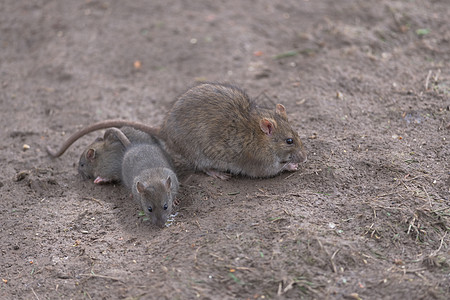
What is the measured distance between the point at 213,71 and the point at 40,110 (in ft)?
10.1

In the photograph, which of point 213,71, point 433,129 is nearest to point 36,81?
point 213,71

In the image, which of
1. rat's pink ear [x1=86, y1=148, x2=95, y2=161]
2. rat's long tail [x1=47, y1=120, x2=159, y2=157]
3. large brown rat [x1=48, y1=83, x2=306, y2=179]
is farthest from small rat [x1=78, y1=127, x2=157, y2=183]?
large brown rat [x1=48, y1=83, x2=306, y2=179]

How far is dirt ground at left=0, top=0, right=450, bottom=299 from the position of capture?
491 cm

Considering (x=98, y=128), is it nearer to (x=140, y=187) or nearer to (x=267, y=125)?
(x=140, y=187)

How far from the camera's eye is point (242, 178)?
21.7ft

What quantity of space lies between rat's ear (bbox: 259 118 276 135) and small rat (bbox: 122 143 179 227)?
4.28 feet

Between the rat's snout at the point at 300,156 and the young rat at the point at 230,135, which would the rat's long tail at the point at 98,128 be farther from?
the rat's snout at the point at 300,156

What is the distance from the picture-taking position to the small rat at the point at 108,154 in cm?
723

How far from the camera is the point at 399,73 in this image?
8.05m

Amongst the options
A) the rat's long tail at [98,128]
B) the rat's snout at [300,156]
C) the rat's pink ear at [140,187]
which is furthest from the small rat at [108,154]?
the rat's snout at [300,156]

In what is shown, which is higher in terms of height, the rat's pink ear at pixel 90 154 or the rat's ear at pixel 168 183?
the rat's ear at pixel 168 183

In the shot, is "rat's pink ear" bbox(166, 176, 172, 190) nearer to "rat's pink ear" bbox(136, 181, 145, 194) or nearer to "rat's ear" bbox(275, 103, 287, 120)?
"rat's pink ear" bbox(136, 181, 145, 194)

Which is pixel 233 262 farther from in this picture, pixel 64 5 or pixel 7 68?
pixel 64 5

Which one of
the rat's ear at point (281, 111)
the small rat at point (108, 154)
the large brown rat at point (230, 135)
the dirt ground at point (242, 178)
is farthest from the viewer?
the small rat at point (108, 154)
